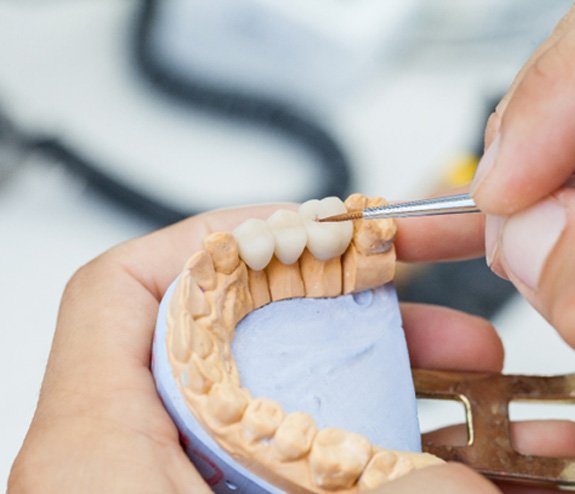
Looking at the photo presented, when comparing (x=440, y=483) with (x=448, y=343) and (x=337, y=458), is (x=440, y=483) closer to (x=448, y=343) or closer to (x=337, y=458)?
(x=337, y=458)

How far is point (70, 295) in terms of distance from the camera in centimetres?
90

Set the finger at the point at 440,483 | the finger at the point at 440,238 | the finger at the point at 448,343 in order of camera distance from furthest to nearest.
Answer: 1. the finger at the point at 448,343
2. the finger at the point at 440,238
3. the finger at the point at 440,483

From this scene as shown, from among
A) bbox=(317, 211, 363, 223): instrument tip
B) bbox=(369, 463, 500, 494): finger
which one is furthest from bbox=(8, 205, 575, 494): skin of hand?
bbox=(317, 211, 363, 223): instrument tip

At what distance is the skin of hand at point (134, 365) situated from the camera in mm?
691

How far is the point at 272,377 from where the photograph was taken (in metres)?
0.74

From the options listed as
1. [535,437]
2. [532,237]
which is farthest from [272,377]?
[535,437]

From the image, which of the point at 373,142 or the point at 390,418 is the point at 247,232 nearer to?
the point at 390,418

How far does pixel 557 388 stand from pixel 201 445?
0.40m

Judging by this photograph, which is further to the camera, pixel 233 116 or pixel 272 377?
pixel 233 116

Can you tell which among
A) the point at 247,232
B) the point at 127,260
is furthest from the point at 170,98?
the point at 247,232

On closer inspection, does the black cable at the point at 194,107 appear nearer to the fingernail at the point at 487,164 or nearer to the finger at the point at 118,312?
the finger at the point at 118,312

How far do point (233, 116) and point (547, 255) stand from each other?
0.76 metres

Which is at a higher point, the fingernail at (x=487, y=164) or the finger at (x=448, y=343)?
the fingernail at (x=487, y=164)

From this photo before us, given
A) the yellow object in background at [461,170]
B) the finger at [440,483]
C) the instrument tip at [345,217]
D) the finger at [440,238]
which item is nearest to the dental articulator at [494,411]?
the instrument tip at [345,217]
